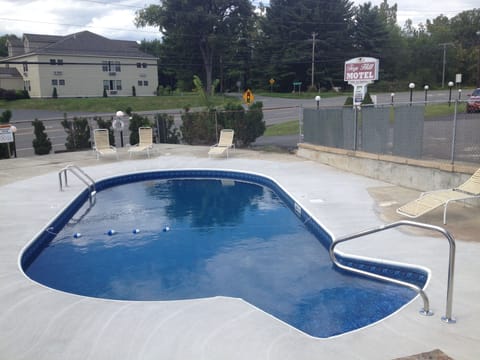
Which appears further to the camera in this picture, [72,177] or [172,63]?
[172,63]

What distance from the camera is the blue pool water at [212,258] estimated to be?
18.3 feet

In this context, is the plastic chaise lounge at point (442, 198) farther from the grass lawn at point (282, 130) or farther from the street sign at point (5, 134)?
the grass lawn at point (282, 130)

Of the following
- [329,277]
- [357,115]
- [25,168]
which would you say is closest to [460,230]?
[329,277]

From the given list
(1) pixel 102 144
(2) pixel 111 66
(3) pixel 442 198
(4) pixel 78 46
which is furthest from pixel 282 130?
(4) pixel 78 46

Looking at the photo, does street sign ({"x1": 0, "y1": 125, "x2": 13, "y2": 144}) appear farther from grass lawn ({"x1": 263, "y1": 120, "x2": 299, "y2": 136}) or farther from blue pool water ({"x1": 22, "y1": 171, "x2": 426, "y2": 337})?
A: grass lawn ({"x1": 263, "y1": 120, "x2": 299, "y2": 136})

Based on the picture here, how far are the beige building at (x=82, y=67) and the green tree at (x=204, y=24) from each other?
4196 mm

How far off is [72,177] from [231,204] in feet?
A: 15.4

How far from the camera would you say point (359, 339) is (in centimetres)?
406

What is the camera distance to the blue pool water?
5585 millimetres

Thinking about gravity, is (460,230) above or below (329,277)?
above

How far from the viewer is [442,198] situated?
7281 millimetres

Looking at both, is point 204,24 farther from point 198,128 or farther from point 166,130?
point 198,128

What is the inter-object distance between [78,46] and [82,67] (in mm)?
2435

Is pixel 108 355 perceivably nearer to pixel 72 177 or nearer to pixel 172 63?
pixel 72 177
